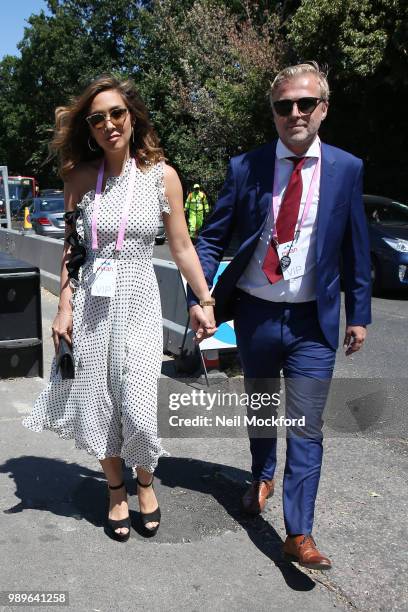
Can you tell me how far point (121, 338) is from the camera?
3.37 m

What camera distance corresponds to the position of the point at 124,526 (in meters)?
3.52

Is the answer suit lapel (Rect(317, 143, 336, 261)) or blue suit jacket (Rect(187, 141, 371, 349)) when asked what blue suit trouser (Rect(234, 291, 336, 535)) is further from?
suit lapel (Rect(317, 143, 336, 261))

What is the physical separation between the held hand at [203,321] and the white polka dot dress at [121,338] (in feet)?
0.59

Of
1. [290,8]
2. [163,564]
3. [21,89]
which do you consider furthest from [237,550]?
[21,89]

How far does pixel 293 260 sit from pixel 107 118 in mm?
1044

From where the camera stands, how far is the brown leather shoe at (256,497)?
3.76 m

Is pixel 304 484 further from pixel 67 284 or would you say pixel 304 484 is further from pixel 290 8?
pixel 290 8

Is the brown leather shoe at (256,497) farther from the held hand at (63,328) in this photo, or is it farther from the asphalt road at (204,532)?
the held hand at (63,328)

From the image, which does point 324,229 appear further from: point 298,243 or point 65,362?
point 65,362

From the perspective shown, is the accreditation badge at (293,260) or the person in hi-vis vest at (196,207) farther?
the person in hi-vis vest at (196,207)

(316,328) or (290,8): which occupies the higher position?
(290,8)

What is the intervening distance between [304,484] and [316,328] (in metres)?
0.68

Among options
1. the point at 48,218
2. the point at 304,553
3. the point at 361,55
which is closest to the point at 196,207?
the point at 48,218

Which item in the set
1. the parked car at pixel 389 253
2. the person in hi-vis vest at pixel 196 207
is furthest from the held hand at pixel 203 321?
the person in hi-vis vest at pixel 196 207
